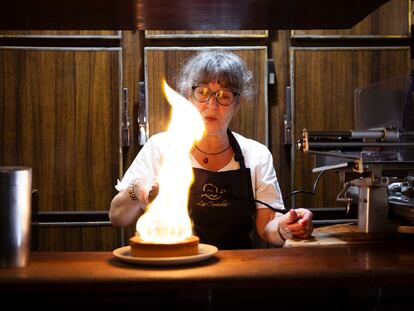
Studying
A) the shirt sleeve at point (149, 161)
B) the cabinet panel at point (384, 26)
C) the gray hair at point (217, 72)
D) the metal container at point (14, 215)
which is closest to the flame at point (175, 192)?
the metal container at point (14, 215)

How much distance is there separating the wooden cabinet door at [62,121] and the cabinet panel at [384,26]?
1.34m

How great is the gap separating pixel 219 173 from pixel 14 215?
1402 millimetres

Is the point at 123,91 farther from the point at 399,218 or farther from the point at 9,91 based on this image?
the point at 399,218

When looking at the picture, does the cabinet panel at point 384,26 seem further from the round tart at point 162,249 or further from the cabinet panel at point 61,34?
the round tart at point 162,249

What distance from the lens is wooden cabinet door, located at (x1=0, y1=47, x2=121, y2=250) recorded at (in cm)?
331

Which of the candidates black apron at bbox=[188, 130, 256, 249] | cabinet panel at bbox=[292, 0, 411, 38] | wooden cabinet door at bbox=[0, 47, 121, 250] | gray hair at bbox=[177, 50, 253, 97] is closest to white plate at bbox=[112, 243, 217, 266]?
black apron at bbox=[188, 130, 256, 249]

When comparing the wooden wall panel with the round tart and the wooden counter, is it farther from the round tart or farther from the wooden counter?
the round tart

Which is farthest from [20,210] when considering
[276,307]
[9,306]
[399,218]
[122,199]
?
[399,218]

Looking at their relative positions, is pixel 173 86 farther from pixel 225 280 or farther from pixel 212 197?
pixel 225 280

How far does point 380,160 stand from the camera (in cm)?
187

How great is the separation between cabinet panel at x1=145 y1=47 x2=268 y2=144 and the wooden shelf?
1395mm

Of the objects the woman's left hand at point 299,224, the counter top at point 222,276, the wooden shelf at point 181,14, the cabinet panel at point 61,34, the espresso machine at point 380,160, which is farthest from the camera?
the cabinet panel at point 61,34

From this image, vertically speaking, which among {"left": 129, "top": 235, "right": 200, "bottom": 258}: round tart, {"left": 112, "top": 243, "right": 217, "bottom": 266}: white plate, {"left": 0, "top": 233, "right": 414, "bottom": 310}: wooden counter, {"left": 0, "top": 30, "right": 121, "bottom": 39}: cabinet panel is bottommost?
{"left": 0, "top": 233, "right": 414, "bottom": 310}: wooden counter

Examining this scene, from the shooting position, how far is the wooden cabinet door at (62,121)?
3312 mm
